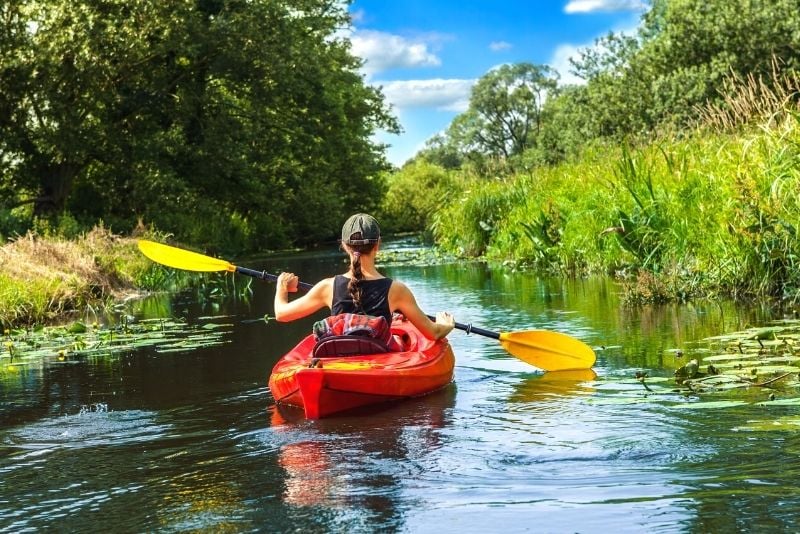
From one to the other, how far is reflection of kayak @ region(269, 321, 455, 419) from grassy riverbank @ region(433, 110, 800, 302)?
3973 mm

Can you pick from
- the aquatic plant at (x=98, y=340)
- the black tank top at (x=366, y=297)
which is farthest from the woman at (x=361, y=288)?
the aquatic plant at (x=98, y=340)

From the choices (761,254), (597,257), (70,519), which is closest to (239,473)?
(70,519)

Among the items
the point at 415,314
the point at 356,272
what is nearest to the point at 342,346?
the point at 356,272

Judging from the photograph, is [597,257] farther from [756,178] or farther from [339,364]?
[339,364]

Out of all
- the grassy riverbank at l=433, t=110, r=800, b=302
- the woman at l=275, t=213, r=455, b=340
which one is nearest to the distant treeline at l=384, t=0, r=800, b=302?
the grassy riverbank at l=433, t=110, r=800, b=302

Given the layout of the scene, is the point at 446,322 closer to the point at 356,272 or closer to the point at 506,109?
the point at 356,272

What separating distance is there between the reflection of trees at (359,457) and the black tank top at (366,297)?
642 mm

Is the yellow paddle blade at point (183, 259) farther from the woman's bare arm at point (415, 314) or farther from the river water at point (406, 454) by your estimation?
the woman's bare arm at point (415, 314)

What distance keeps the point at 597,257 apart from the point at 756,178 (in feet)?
16.7

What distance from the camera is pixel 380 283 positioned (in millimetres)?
6863

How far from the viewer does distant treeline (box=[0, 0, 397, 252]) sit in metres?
26.9

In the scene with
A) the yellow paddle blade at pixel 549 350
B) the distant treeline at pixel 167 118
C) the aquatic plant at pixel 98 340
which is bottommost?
the yellow paddle blade at pixel 549 350

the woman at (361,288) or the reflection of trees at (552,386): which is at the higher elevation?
the woman at (361,288)

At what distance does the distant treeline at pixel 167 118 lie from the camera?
26.9 metres
